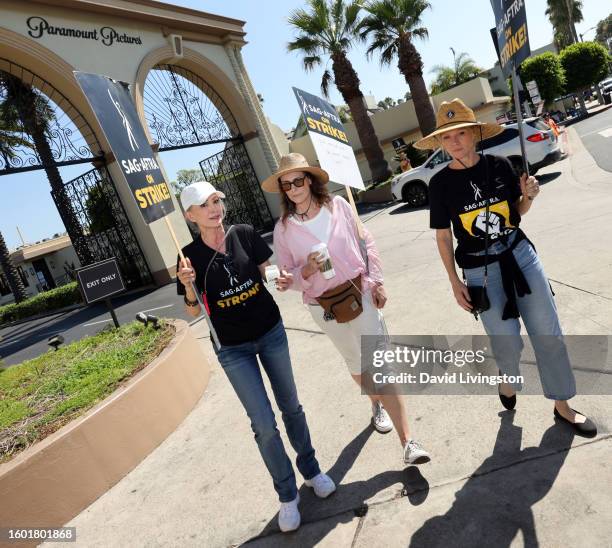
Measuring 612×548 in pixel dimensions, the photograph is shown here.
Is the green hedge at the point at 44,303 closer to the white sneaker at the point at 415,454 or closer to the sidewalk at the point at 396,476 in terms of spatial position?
the sidewalk at the point at 396,476

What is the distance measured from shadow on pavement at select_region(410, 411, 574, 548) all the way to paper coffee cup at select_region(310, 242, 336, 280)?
1331 millimetres

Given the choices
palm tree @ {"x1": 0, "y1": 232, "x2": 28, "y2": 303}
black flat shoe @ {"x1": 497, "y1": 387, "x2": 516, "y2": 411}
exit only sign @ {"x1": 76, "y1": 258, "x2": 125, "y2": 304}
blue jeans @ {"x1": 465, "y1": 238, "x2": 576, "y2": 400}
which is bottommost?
black flat shoe @ {"x1": 497, "y1": 387, "x2": 516, "y2": 411}

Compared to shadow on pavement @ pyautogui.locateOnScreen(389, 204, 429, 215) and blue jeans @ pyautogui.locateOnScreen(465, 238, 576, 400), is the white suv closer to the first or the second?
shadow on pavement @ pyautogui.locateOnScreen(389, 204, 429, 215)

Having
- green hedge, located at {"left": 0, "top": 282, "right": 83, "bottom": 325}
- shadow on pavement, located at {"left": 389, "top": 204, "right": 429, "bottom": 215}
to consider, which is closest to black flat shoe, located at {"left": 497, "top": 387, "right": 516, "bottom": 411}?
shadow on pavement, located at {"left": 389, "top": 204, "right": 429, "bottom": 215}

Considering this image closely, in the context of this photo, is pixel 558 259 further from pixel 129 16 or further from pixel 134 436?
pixel 129 16

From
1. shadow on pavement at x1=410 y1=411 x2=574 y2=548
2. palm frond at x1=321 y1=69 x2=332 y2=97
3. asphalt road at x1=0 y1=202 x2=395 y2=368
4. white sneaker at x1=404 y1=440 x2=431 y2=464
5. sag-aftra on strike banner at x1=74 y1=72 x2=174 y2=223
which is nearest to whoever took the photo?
shadow on pavement at x1=410 y1=411 x2=574 y2=548

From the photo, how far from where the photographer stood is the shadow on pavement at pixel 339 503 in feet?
8.19

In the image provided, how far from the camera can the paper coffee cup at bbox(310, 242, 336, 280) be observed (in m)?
2.59

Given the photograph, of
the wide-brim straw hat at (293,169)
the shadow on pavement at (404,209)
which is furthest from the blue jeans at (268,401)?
the shadow on pavement at (404,209)

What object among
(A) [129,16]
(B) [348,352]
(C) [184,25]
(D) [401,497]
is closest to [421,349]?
(B) [348,352]

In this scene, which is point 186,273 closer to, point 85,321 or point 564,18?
point 85,321

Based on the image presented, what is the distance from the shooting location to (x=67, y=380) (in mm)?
4387

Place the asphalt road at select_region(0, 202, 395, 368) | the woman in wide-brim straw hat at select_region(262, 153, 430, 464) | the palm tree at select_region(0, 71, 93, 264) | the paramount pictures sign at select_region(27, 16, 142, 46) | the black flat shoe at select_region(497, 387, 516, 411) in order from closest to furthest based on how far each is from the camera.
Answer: the woman in wide-brim straw hat at select_region(262, 153, 430, 464), the black flat shoe at select_region(497, 387, 516, 411), the asphalt road at select_region(0, 202, 395, 368), the paramount pictures sign at select_region(27, 16, 142, 46), the palm tree at select_region(0, 71, 93, 264)

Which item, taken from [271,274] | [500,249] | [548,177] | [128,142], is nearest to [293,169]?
[271,274]
